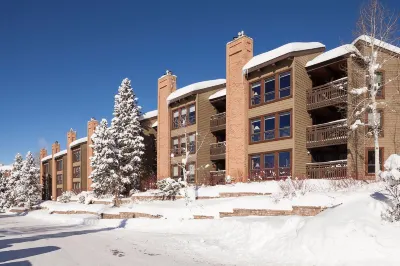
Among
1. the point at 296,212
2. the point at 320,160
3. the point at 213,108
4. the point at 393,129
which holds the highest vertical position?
the point at 213,108

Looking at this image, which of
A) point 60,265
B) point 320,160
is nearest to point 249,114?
point 320,160

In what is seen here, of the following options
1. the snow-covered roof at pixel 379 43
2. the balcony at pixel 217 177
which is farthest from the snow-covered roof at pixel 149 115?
the snow-covered roof at pixel 379 43

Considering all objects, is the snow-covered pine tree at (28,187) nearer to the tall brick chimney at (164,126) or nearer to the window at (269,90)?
the tall brick chimney at (164,126)

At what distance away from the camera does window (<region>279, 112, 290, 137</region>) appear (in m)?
25.9

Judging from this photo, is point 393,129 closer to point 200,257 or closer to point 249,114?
point 249,114

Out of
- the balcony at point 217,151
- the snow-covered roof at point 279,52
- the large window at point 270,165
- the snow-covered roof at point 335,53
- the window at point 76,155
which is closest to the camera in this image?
the snow-covered roof at point 335,53

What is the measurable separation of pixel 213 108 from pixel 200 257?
966 inches

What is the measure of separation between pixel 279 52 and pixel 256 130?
6216mm

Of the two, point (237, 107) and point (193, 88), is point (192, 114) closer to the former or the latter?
point (193, 88)

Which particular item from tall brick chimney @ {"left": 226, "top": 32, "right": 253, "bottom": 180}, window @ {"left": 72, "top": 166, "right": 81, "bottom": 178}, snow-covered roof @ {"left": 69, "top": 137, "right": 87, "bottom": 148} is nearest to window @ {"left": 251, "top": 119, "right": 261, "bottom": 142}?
tall brick chimney @ {"left": 226, "top": 32, "right": 253, "bottom": 180}

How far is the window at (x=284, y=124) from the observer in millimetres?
25888

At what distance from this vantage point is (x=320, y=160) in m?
26.5

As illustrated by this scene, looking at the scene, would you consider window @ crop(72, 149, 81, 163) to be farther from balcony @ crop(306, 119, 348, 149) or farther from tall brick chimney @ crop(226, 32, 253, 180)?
balcony @ crop(306, 119, 348, 149)

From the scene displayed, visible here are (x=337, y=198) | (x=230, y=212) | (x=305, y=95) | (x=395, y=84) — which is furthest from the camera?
(x=305, y=95)
